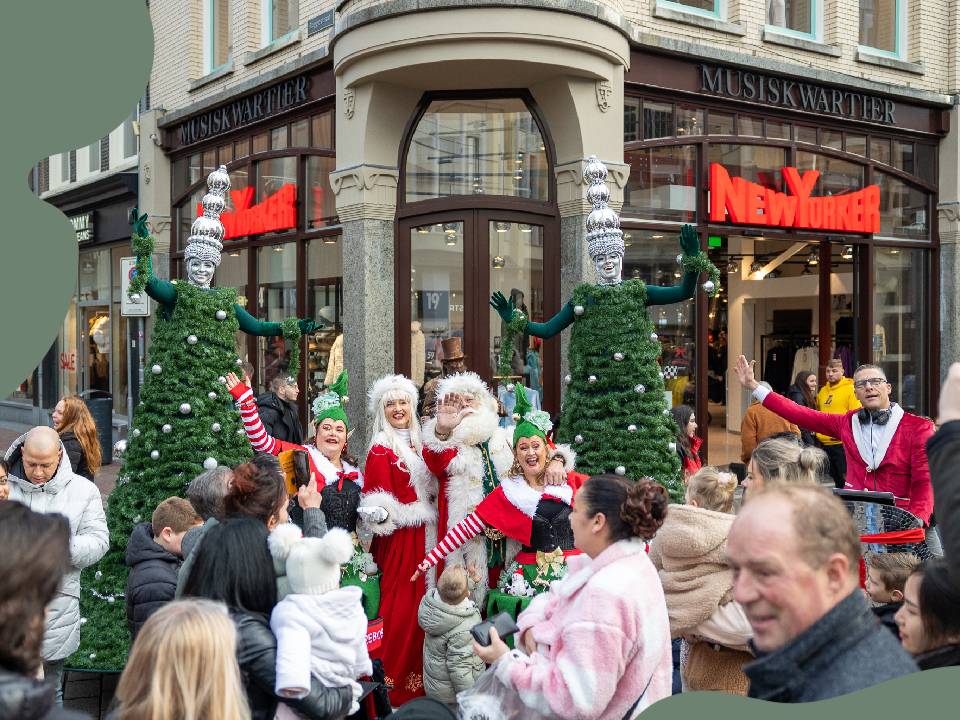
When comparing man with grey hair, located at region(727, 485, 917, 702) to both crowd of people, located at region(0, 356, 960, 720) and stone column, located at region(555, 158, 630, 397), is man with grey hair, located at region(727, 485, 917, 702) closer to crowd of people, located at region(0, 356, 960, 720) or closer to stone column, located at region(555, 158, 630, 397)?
crowd of people, located at region(0, 356, 960, 720)

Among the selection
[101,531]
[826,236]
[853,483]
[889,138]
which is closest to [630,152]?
[826,236]

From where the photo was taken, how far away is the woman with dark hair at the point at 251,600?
111 inches

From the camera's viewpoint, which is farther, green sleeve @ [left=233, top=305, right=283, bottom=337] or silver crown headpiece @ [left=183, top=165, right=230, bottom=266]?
green sleeve @ [left=233, top=305, right=283, bottom=337]

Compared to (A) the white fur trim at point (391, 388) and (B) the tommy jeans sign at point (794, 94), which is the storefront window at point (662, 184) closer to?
(B) the tommy jeans sign at point (794, 94)

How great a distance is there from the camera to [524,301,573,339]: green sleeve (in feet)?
23.1

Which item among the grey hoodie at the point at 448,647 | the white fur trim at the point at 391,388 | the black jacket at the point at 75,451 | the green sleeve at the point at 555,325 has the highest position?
the green sleeve at the point at 555,325

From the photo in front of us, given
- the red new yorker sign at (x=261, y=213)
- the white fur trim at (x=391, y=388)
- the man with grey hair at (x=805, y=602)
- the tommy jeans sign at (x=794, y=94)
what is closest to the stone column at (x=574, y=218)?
the tommy jeans sign at (x=794, y=94)

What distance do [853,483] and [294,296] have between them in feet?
27.5

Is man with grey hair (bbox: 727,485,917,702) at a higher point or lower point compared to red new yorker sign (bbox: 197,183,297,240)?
lower

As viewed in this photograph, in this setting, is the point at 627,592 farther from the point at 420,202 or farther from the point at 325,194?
the point at 325,194

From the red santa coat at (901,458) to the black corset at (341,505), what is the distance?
2.75m

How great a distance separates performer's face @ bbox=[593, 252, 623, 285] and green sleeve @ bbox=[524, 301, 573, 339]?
1.11ft

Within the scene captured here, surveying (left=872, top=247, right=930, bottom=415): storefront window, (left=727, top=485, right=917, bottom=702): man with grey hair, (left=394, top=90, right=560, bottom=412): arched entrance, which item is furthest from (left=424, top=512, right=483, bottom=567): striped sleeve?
(left=872, top=247, right=930, bottom=415): storefront window

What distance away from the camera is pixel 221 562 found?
2910 mm
